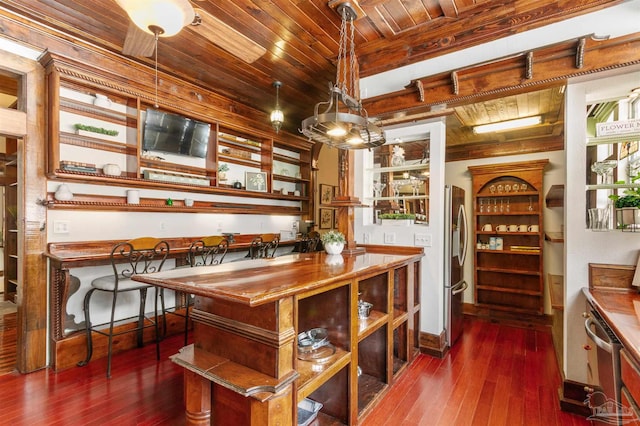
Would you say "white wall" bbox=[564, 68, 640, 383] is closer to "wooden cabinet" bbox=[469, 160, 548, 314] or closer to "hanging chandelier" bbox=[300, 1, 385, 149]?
"hanging chandelier" bbox=[300, 1, 385, 149]

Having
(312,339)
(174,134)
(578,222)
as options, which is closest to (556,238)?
(578,222)

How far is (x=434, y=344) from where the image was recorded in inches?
123

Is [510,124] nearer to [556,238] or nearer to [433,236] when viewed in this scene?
[556,238]

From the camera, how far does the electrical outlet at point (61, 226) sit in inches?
116

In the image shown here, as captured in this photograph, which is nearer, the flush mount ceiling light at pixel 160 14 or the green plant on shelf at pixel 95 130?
the flush mount ceiling light at pixel 160 14

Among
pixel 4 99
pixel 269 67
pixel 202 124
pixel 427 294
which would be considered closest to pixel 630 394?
pixel 427 294

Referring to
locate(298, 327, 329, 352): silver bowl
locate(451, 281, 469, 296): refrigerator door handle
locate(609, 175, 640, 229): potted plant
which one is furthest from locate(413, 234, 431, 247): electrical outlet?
locate(298, 327, 329, 352): silver bowl

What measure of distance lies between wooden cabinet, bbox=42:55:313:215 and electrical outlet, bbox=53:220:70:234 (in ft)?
0.58

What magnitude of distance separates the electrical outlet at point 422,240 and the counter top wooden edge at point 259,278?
105cm

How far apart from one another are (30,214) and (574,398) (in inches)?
180

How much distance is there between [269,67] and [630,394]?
3698mm

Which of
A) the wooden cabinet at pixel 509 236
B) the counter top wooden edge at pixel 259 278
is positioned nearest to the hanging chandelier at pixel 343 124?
the counter top wooden edge at pixel 259 278

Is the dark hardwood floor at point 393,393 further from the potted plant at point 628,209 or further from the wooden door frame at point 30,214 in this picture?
the potted plant at point 628,209

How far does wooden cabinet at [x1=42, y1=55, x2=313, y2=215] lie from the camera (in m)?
2.96
